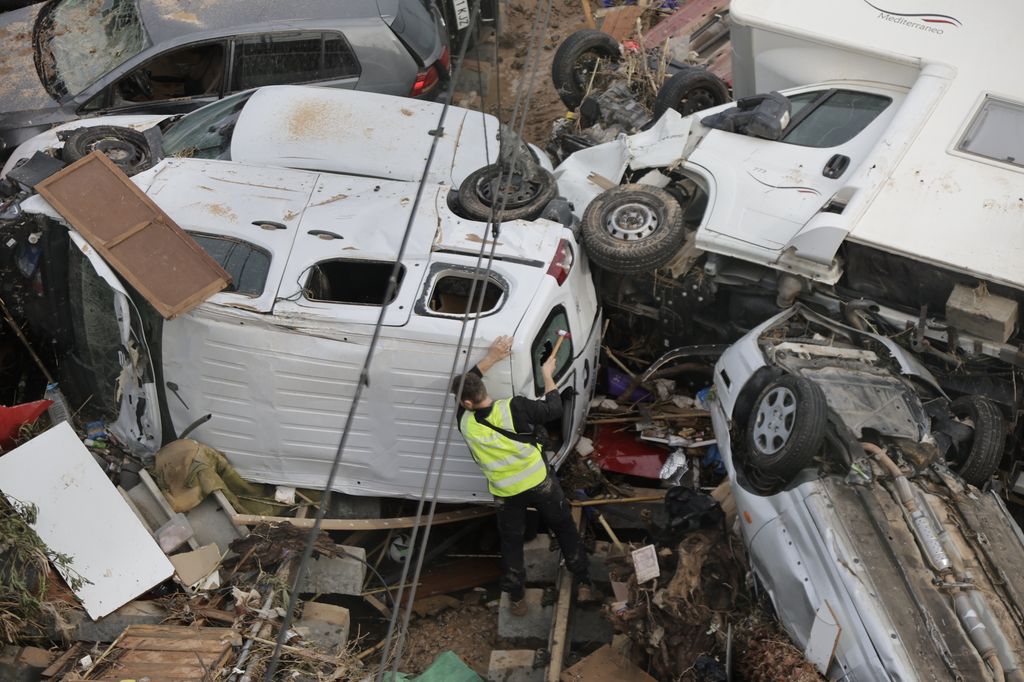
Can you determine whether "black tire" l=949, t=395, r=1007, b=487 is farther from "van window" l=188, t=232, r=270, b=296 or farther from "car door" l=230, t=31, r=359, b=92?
"car door" l=230, t=31, r=359, b=92

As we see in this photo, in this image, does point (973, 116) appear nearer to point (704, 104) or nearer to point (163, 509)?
point (704, 104)

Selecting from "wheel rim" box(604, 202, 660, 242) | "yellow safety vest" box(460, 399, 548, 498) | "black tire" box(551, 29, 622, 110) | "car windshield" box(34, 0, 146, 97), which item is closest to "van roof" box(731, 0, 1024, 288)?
"wheel rim" box(604, 202, 660, 242)

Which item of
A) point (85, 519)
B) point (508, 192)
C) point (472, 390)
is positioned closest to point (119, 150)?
point (85, 519)

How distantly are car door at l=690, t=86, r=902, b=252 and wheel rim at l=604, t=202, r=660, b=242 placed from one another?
330mm

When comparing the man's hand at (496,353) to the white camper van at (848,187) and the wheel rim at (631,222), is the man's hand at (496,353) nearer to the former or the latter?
the white camper van at (848,187)

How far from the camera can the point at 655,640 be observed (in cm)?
591

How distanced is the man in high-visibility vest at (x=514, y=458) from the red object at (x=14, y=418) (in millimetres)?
2665

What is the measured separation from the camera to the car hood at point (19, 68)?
8.24 m

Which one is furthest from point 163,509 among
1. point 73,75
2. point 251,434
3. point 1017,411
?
point 1017,411

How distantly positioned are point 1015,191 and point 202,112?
5574 millimetres

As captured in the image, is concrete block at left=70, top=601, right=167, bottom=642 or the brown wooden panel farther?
the brown wooden panel

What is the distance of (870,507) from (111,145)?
5359mm

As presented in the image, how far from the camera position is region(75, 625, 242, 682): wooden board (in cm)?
546

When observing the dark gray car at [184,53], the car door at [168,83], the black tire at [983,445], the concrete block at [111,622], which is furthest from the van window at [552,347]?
the car door at [168,83]
